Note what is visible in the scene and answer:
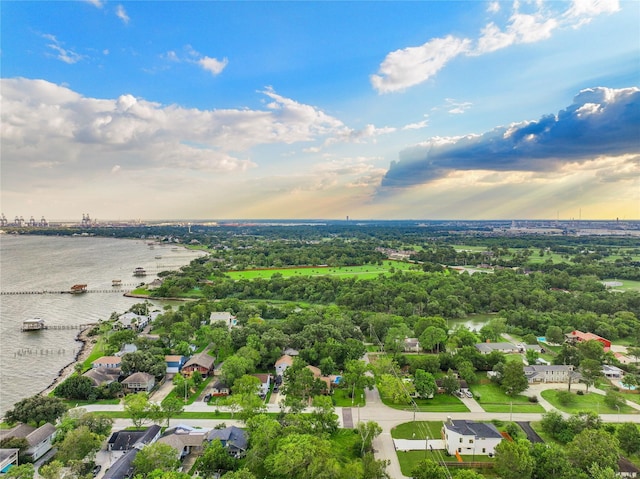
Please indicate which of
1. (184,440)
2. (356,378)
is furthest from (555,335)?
(184,440)

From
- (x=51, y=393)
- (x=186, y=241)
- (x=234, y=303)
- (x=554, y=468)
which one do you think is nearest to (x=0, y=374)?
(x=51, y=393)

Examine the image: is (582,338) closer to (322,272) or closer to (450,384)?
(450,384)

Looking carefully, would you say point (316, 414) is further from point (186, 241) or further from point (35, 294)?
point (186, 241)

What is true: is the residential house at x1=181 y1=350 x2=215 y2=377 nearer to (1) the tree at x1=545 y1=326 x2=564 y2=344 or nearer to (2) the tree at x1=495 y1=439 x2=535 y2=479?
(2) the tree at x1=495 y1=439 x2=535 y2=479

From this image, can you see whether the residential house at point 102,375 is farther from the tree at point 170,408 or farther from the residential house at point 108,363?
the tree at point 170,408

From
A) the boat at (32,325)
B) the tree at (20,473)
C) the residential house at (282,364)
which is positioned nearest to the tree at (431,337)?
the residential house at (282,364)

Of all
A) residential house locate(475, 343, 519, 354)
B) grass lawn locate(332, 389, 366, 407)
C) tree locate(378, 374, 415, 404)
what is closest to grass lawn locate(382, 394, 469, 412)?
tree locate(378, 374, 415, 404)
